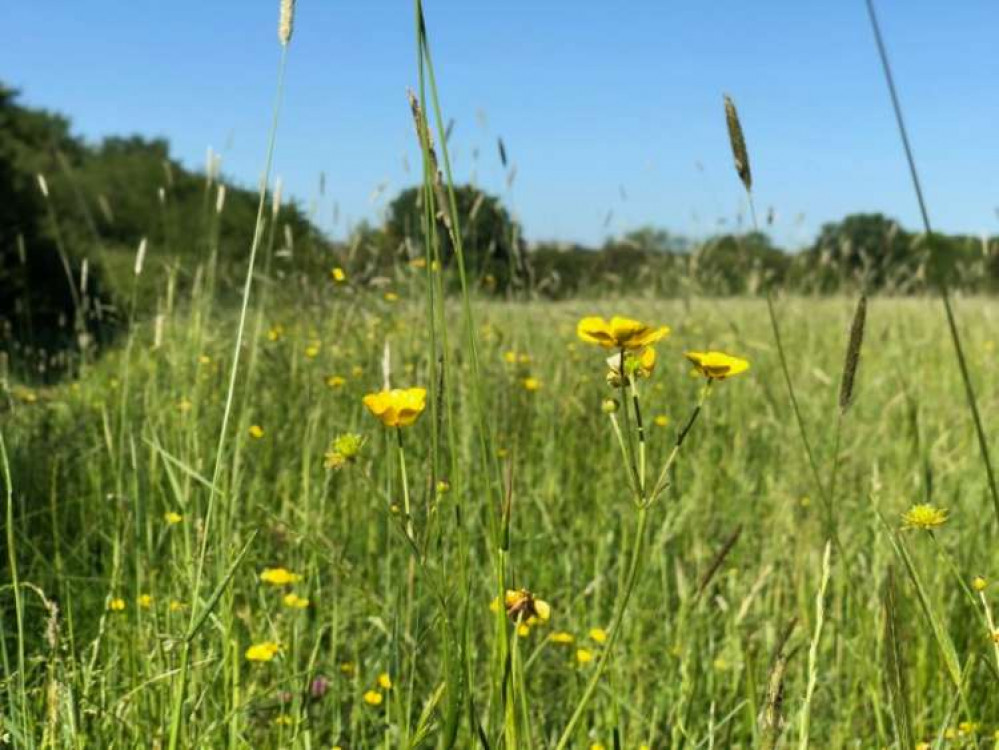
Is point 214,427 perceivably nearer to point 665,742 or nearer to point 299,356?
point 299,356

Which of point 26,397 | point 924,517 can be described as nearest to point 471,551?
point 924,517

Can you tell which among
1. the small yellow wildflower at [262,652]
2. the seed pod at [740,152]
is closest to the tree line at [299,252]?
the seed pod at [740,152]

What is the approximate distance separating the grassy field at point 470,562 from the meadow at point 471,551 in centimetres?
1

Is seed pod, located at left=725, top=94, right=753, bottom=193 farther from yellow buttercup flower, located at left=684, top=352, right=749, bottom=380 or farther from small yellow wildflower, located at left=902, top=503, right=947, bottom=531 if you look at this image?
small yellow wildflower, located at left=902, top=503, right=947, bottom=531

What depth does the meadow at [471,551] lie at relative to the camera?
77 cm

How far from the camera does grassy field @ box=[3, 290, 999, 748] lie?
902 millimetres

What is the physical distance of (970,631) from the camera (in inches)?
67.1

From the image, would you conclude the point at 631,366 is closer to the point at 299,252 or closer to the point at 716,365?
the point at 716,365

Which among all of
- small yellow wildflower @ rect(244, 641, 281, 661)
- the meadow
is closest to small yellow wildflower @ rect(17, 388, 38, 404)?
the meadow

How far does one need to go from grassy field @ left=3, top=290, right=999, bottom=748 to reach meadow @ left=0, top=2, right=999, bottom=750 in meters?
0.01

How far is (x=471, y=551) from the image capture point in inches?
71.9

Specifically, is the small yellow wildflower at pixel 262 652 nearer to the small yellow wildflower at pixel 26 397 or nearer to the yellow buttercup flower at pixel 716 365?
the yellow buttercup flower at pixel 716 365

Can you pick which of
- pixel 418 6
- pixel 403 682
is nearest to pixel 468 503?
pixel 403 682

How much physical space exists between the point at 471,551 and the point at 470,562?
0.39ft
